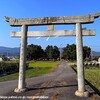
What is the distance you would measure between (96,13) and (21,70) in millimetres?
5032

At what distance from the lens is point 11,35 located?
14984 millimetres

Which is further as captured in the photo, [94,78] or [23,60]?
[94,78]

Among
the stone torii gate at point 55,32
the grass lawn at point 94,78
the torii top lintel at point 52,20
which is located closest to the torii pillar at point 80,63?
Result: the stone torii gate at point 55,32

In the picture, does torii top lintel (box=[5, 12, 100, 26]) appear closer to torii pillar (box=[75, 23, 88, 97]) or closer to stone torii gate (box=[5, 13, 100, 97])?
stone torii gate (box=[5, 13, 100, 97])

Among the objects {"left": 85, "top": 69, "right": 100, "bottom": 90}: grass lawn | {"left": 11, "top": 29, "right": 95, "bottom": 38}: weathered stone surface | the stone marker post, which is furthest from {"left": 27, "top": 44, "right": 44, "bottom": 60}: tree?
the stone marker post

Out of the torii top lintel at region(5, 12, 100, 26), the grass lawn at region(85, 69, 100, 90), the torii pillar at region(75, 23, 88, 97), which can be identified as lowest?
the grass lawn at region(85, 69, 100, 90)

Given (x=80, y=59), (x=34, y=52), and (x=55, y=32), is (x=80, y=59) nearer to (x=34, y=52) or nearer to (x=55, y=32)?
(x=55, y=32)

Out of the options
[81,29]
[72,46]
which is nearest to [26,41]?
[81,29]

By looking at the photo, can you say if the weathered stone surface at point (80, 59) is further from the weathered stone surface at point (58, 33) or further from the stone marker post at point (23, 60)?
the stone marker post at point (23, 60)

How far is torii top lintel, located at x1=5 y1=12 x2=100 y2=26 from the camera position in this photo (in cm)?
1341

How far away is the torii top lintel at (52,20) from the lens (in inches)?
528

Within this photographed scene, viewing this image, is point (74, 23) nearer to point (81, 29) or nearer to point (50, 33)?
point (81, 29)

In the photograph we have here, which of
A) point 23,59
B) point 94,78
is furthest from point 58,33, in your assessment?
point 94,78

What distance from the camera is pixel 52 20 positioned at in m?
13.9
